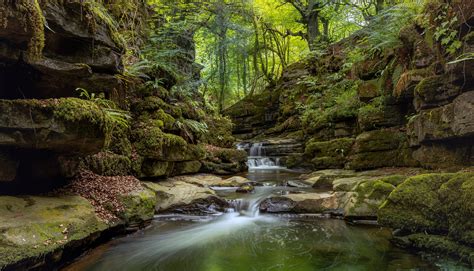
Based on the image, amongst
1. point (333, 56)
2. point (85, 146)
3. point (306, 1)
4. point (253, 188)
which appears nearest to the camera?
point (85, 146)

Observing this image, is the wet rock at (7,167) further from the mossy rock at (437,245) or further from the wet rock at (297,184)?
the wet rock at (297,184)

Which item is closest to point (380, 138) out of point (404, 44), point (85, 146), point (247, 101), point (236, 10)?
point (404, 44)

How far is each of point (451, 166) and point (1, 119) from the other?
8.22 m

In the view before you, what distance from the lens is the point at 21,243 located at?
342cm

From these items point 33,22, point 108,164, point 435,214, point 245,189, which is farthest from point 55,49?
point 435,214

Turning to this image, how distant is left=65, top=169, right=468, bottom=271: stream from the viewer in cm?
434

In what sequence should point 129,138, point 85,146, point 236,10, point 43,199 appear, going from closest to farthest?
1. point 43,199
2. point 85,146
3. point 129,138
4. point 236,10

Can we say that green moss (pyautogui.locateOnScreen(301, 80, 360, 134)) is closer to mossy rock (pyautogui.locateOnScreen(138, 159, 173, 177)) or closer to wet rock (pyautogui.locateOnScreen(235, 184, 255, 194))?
wet rock (pyautogui.locateOnScreen(235, 184, 255, 194))

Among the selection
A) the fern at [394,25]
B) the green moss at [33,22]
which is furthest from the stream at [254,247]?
the fern at [394,25]

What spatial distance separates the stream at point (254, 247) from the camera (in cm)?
434

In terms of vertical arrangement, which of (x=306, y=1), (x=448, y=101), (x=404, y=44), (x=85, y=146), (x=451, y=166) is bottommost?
(x=451, y=166)

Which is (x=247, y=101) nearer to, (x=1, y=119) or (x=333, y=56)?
(x=333, y=56)

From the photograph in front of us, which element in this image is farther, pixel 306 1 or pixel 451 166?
pixel 306 1

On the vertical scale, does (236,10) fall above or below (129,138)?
above
